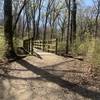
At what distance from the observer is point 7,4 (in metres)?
14.4

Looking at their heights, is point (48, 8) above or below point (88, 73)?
above

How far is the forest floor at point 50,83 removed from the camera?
764cm

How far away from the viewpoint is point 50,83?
8.75 metres

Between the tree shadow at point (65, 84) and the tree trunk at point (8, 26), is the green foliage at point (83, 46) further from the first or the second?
Result: the tree trunk at point (8, 26)

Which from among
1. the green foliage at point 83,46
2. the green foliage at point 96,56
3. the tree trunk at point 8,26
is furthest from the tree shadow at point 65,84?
the tree trunk at point 8,26

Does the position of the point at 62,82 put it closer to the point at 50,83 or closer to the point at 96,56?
the point at 50,83

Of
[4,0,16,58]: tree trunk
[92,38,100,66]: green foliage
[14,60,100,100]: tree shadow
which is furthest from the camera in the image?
[4,0,16,58]: tree trunk

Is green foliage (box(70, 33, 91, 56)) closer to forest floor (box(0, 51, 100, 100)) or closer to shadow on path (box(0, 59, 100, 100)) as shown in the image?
forest floor (box(0, 51, 100, 100))

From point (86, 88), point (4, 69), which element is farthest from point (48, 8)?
point (86, 88)

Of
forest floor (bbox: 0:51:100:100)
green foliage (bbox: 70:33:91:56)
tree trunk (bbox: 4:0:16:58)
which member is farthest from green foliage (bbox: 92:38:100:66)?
tree trunk (bbox: 4:0:16:58)

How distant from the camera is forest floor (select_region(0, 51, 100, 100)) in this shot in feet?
25.1

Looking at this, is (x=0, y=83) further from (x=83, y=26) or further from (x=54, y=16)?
(x=83, y=26)

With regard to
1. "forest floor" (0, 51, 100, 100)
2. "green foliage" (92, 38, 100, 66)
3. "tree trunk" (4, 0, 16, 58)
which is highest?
"tree trunk" (4, 0, 16, 58)

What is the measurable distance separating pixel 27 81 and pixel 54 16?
134 feet
